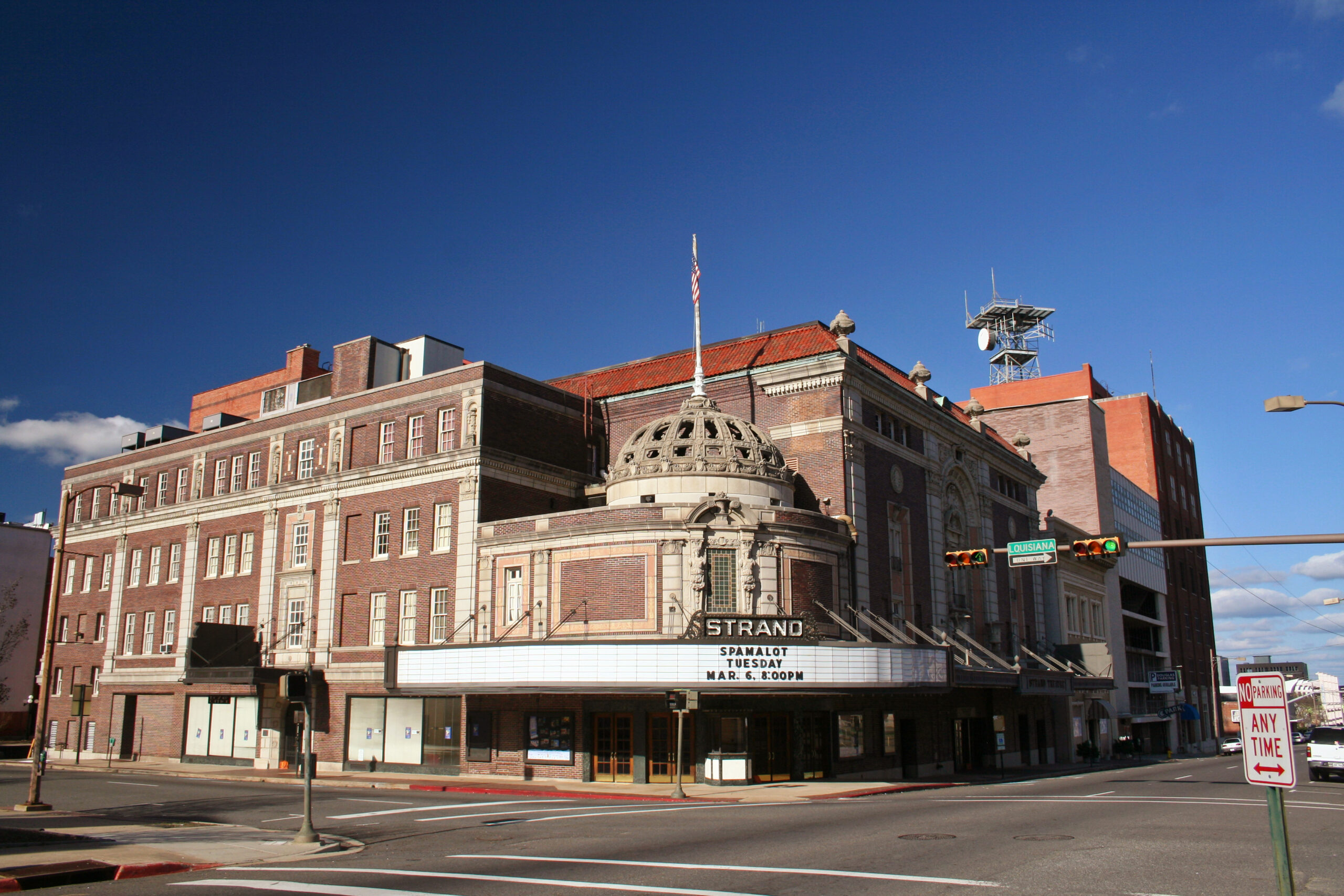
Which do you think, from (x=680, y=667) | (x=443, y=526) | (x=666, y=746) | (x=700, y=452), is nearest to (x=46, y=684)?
(x=680, y=667)

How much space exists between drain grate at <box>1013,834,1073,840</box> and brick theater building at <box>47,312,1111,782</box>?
1318 cm

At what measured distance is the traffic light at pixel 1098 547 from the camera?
24981 mm

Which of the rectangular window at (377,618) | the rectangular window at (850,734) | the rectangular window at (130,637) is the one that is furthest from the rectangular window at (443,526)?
the rectangular window at (130,637)

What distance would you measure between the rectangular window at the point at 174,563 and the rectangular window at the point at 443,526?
19.4 metres

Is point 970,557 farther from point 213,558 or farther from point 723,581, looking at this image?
point 213,558

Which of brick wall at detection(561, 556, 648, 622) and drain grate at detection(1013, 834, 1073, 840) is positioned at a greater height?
brick wall at detection(561, 556, 648, 622)

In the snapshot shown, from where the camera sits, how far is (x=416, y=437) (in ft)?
145

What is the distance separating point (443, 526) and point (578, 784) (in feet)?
41.4

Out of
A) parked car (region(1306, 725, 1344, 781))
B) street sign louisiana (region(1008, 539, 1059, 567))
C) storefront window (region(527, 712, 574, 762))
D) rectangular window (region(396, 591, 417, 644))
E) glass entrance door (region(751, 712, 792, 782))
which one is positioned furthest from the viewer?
rectangular window (region(396, 591, 417, 644))

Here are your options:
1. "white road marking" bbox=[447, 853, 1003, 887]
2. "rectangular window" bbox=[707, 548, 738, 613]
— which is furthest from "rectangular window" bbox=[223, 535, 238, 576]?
"white road marking" bbox=[447, 853, 1003, 887]

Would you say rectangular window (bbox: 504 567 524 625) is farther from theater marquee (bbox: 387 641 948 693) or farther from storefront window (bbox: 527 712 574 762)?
storefront window (bbox: 527 712 574 762)

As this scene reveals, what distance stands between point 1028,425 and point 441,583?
5532 cm

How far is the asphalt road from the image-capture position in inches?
518

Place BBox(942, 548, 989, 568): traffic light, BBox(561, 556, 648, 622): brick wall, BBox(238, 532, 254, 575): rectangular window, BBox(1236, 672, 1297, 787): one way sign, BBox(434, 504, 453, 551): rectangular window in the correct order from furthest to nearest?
BBox(238, 532, 254, 575): rectangular window → BBox(434, 504, 453, 551): rectangular window → BBox(561, 556, 648, 622): brick wall → BBox(942, 548, 989, 568): traffic light → BBox(1236, 672, 1297, 787): one way sign
